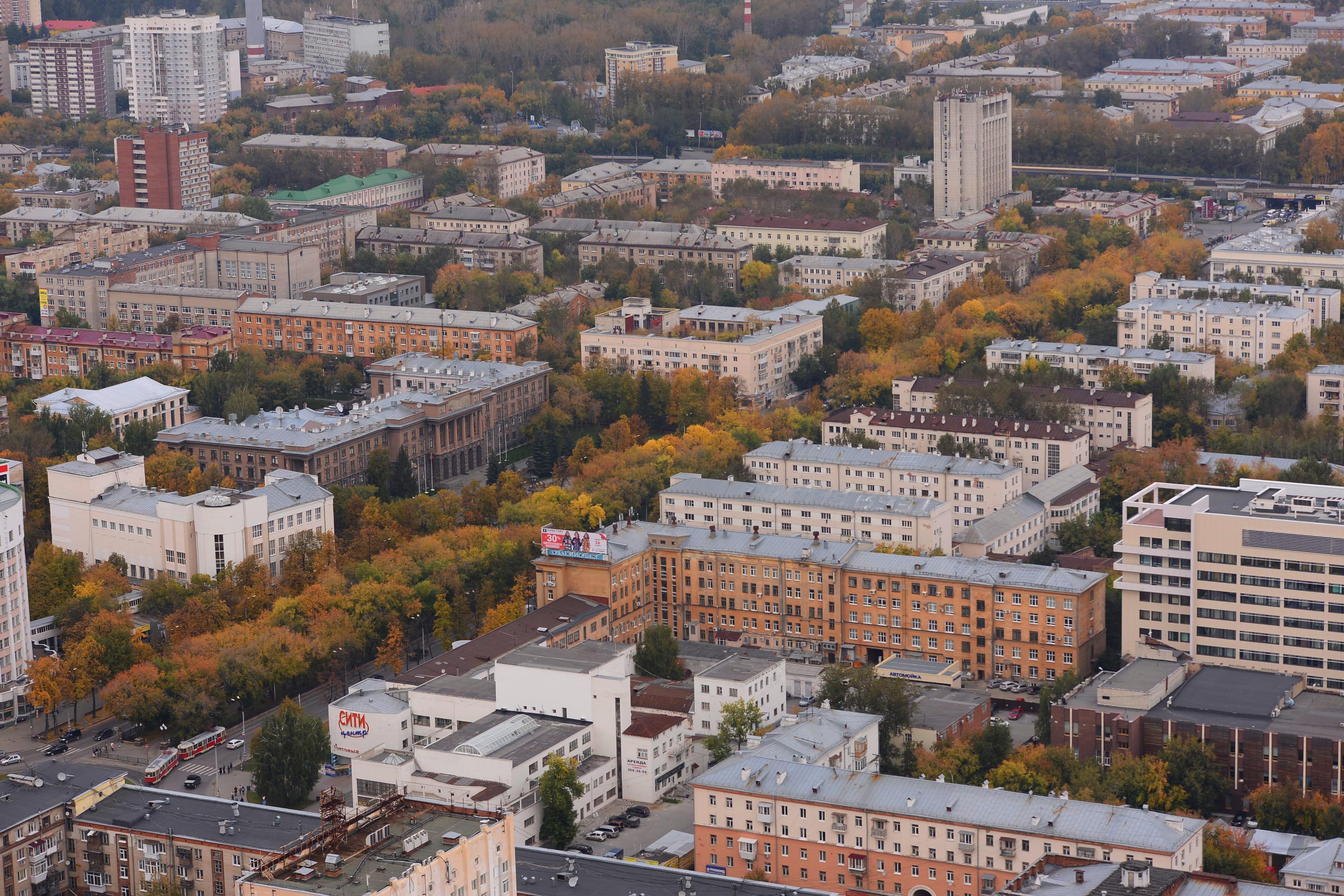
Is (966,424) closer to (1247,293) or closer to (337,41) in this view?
(1247,293)

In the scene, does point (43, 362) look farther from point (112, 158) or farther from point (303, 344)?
point (112, 158)

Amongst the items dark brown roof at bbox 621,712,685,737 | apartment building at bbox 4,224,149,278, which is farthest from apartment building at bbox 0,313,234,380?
dark brown roof at bbox 621,712,685,737

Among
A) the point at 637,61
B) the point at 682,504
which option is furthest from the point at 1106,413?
the point at 637,61

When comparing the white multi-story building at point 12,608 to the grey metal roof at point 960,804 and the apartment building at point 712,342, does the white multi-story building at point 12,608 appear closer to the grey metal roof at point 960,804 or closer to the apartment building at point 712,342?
the grey metal roof at point 960,804

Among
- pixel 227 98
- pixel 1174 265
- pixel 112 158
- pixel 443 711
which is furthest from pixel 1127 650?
pixel 227 98

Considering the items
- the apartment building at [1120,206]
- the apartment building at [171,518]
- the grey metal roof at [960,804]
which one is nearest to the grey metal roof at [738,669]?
the grey metal roof at [960,804]
